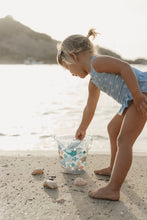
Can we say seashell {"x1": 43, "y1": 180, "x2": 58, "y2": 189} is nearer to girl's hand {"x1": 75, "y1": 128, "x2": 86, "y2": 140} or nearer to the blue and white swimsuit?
girl's hand {"x1": 75, "y1": 128, "x2": 86, "y2": 140}

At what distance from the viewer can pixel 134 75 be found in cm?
195

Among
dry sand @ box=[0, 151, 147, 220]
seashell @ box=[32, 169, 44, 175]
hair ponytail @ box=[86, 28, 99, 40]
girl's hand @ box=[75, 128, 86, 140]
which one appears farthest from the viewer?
girl's hand @ box=[75, 128, 86, 140]

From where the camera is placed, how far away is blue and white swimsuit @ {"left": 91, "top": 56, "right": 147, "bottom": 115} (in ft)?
6.84

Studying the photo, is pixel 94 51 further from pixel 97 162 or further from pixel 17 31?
pixel 17 31

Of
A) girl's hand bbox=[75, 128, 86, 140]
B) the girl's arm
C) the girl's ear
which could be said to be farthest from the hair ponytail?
girl's hand bbox=[75, 128, 86, 140]

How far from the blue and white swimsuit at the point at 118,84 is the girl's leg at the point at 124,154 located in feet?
0.30

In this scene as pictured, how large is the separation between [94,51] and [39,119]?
3.30 m

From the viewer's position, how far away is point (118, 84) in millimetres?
2119

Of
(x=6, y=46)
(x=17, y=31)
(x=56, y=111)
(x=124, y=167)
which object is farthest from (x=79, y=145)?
(x=17, y=31)

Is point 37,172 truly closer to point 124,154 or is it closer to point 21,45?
point 124,154

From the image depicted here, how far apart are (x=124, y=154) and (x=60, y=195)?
565 millimetres

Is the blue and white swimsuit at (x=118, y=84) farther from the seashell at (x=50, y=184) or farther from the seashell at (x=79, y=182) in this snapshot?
the seashell at (x=50, y=184)

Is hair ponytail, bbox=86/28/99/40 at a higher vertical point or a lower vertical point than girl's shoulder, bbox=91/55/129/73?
higher

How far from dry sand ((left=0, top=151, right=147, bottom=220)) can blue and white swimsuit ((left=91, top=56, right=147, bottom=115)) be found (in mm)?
642
